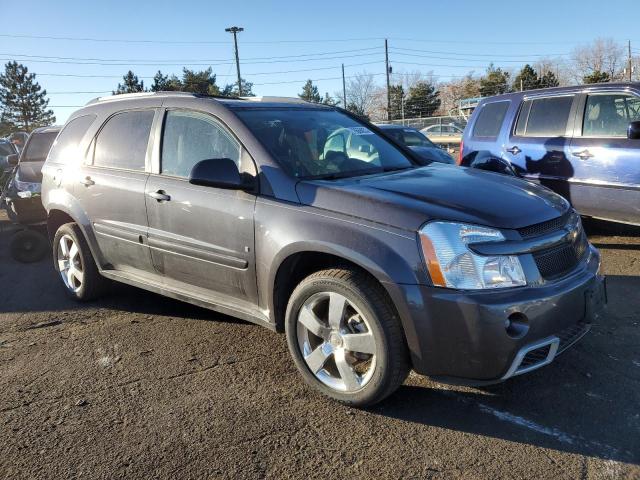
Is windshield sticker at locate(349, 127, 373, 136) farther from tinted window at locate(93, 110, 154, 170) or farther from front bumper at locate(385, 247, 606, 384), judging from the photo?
front bumper at locate(385, 247, 606, 384)

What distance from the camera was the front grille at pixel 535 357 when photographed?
108 inches

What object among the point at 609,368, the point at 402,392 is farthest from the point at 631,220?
the point at 402,392

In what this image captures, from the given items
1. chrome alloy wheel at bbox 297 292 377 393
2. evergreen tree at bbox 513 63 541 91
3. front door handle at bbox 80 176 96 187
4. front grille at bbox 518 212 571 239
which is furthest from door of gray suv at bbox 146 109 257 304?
evergreen tree at bbox 513 63 541 91

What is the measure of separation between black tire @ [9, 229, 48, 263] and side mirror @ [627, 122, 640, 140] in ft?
24.2

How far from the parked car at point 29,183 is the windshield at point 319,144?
5750 millimetres

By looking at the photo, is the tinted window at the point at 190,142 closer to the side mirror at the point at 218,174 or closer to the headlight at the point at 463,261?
the side mirror at the point at 218,174

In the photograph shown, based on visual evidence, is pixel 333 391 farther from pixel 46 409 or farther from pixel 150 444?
pixel 46 409

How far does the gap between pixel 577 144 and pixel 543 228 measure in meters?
3.84

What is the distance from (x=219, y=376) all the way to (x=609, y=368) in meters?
2.51

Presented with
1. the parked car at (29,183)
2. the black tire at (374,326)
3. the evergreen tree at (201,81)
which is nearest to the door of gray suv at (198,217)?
the black tire at (374,326)

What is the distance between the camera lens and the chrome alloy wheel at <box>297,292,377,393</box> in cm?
298

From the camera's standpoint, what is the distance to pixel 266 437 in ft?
9.30

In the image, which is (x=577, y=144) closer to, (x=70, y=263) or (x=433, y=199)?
(x=433, y=199)

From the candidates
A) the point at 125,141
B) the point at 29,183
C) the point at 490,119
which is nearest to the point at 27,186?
the point at 29,183
